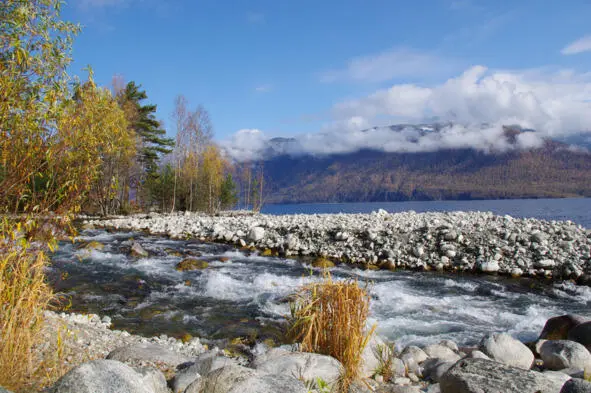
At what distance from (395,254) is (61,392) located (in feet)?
39.2

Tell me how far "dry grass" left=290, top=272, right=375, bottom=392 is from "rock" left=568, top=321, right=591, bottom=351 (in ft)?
13.5

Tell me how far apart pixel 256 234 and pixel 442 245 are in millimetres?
7684

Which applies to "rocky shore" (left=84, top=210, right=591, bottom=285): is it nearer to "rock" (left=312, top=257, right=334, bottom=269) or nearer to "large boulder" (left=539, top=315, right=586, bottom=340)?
"rock" (left=312, top=257, right=334, bottom=269)

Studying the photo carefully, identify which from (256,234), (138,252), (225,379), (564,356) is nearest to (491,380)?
(564,356)

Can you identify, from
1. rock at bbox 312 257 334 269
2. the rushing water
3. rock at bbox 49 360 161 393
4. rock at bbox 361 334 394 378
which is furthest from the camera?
rock at bbox 312 257 334 269

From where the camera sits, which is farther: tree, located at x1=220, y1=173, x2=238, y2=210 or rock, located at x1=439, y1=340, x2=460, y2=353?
tree, located at x1=220, y1=173, x2=238, y2=210

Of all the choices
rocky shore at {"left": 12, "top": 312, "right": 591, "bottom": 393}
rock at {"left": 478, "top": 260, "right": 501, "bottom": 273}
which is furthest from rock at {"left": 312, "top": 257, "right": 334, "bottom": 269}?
rocky shore at {"left": 12, "top": 312, "right": 591, "bottom": 393}

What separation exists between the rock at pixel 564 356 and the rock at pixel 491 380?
1.71 m

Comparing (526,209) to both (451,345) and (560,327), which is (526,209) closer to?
(560,327)

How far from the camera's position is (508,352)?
5.36 metres

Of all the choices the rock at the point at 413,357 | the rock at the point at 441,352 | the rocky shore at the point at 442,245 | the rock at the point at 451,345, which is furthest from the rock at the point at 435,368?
the rocky shore at the point at 442,245

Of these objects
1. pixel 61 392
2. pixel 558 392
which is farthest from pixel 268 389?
pixel 558 392

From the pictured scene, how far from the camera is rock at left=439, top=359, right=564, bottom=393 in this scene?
11.7 ft

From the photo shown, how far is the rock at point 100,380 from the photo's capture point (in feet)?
8.75
